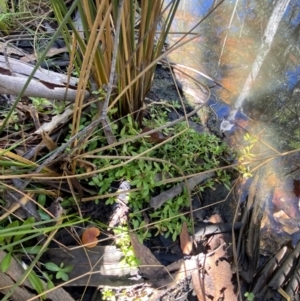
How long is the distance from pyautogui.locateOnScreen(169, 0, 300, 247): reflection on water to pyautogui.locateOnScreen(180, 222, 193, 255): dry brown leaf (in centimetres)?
40

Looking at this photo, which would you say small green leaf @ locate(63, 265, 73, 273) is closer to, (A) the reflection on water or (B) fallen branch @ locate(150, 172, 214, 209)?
(B) fallen branch @ locate(150, 172, 214, 209)

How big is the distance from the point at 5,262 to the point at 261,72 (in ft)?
5.27

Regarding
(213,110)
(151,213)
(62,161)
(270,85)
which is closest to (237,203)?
(151,213)

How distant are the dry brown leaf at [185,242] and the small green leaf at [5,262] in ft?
1.76

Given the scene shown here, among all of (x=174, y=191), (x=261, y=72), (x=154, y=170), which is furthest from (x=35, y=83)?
(x=261, y=72)

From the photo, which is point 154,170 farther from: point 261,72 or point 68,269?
point 261,72

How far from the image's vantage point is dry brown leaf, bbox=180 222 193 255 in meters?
1.17

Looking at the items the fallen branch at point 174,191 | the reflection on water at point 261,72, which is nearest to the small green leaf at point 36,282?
the fallen branch at point 174,191

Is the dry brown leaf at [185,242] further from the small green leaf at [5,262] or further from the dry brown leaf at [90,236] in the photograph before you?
the small green leaf at [5,262]

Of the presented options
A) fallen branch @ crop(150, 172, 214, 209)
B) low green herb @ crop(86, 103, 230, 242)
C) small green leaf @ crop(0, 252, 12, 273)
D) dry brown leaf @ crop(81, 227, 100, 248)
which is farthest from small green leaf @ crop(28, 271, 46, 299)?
fallen branch @ crop(150, 172, 214, 209)

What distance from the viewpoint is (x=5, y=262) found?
941mm

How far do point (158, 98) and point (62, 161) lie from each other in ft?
1.92

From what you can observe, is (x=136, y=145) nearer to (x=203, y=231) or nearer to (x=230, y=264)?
(x=203, y=231)

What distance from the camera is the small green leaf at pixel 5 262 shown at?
0.93 meters
